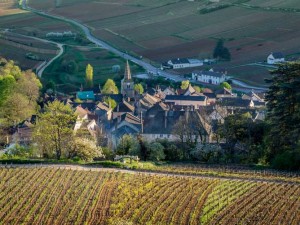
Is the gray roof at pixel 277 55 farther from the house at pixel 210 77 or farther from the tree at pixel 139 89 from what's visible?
the tree at pixel 139 89

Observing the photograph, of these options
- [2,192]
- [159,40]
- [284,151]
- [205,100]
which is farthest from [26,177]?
[159,40]

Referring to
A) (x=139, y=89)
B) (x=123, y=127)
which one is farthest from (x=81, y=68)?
(x=123, y=127)

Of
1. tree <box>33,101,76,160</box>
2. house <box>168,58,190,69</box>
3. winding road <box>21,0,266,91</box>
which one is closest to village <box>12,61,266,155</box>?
tree <box>33,101,76,160</box>

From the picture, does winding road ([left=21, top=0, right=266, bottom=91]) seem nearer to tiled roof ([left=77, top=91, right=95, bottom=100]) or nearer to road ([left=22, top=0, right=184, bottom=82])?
road ([left=22, top=0, right=184, bottom=82])

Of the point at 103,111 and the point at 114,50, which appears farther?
the point at 114,50

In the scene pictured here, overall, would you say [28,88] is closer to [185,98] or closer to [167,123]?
[185,98]

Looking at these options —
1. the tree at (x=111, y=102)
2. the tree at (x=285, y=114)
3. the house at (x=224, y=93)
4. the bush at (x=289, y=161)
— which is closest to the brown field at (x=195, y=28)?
the house at (x=224, y=93)
